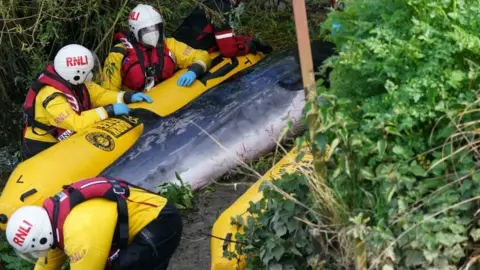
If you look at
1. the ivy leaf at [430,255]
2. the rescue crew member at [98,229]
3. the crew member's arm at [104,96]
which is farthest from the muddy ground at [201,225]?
the ivy leaf at [430,255]

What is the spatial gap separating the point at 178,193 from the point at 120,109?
891mm

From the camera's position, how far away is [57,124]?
6.12 meters

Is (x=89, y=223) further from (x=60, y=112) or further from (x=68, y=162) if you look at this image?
(x=60, y=112)

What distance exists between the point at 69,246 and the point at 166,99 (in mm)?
2354

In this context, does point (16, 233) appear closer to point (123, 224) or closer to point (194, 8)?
point (123, 224)

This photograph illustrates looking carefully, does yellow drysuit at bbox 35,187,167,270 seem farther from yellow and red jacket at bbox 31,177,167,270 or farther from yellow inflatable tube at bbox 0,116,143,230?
yellow inflatable tube at bbox 0,116,143,230

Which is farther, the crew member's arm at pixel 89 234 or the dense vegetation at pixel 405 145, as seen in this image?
the crew member's arm at pixel 89 234

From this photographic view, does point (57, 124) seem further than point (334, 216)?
Yes

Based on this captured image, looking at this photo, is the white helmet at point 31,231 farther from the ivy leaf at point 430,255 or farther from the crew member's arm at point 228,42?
the crew member's arm at point 228,42

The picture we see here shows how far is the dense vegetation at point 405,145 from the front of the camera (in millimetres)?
3129

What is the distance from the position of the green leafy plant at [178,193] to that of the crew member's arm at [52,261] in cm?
114

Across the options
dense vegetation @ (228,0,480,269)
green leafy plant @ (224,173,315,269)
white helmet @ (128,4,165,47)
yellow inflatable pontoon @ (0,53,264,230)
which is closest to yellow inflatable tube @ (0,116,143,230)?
yellow inflatable pontoon @ (0,53,264,230)

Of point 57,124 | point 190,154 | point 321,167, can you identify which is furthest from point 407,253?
point 57,124

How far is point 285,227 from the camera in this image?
3.64 meters
